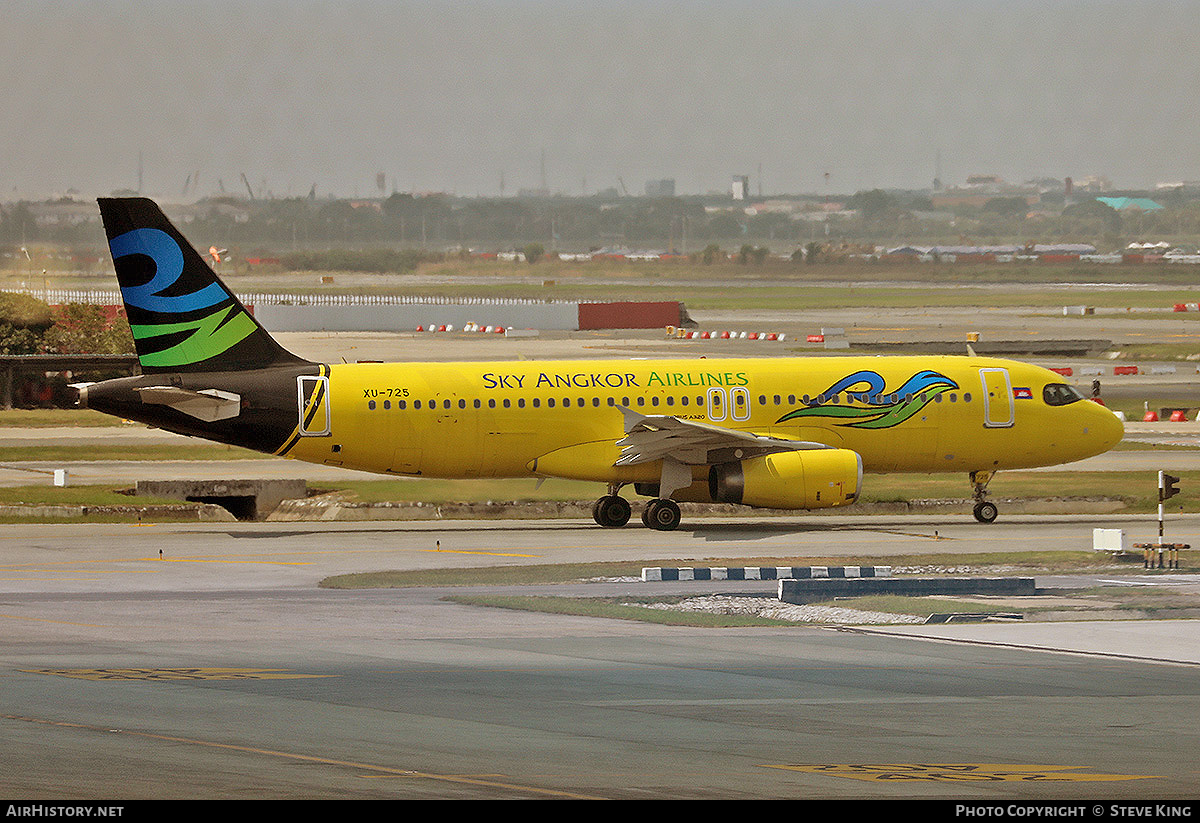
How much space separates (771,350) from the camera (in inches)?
3698

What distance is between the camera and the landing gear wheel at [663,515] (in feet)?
123

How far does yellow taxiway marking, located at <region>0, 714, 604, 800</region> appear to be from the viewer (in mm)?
13918

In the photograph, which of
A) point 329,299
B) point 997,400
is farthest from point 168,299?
point 329,299

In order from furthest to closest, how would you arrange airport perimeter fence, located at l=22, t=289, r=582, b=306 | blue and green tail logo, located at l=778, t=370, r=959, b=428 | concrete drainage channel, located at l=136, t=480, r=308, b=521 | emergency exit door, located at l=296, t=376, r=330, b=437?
airport perimeter fence, located at l=22, t=289, r=582, b=306
concrete drainage channel, located at l=136, t=480, r=308, b=521
blue and green tail logo, located at l=778, t=370, r=959, b=428
emergency exit door, located at l=296, t=376, r=330, b=437

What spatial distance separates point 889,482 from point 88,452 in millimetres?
24594

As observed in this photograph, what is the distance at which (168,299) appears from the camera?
3672 cm

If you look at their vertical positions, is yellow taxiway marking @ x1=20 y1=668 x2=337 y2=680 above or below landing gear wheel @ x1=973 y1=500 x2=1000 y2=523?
above

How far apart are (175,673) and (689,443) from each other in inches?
709

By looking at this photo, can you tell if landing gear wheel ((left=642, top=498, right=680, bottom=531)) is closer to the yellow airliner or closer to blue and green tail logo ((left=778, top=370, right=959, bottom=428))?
the yellow airliner

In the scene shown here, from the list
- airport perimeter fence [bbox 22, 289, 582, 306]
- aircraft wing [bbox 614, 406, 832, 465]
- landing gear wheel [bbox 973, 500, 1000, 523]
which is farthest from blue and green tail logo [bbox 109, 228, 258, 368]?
airport perimeter fence [bbox 22, 289, 582, 306]

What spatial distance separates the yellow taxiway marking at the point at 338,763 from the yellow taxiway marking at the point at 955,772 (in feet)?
7.35

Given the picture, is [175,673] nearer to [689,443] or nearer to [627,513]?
[689,443]

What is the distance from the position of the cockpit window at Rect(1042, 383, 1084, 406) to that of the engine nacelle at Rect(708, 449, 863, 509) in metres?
5.53

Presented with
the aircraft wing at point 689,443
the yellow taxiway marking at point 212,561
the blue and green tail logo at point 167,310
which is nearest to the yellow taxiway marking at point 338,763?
the yellow taxiway marking at point 212,561
